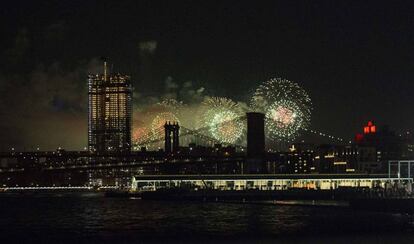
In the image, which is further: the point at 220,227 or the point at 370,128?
the point at 370,128

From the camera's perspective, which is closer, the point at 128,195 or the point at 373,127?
the point at 128,195

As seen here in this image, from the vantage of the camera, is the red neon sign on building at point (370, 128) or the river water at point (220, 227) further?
the red neon sign on building at point (370, 128)

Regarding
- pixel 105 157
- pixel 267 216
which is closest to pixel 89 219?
pixel 267 216

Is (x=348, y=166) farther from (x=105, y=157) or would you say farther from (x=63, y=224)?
(x=63, y=224)

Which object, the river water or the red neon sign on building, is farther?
the red neon sign on building

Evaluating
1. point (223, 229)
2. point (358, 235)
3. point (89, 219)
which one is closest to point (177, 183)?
point (89, 219)

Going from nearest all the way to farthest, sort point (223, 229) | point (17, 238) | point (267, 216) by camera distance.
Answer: point (17, 238), point (223, 229), point (267, 216)

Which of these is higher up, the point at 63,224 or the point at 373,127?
the point at 373,127

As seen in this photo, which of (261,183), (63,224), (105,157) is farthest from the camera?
(105,157)

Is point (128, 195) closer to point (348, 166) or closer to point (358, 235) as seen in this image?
point (348, 166)
